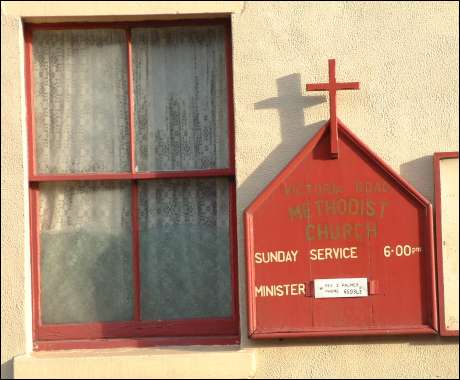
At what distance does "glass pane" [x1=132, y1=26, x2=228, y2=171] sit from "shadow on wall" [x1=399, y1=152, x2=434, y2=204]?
1279 millimetres

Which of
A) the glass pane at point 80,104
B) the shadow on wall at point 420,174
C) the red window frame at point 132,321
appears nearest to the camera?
the shadow on wall at point 420,174

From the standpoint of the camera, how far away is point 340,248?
6238 millimetres

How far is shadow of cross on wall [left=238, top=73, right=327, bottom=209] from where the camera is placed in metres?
6.34

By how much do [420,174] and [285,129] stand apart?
984 millimetres

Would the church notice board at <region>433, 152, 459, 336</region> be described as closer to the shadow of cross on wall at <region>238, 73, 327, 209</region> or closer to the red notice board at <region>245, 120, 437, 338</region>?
the red notice board at <region>245, 120, 437, 338</region>

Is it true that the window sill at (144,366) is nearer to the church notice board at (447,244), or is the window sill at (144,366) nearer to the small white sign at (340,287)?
the small white sign at (340,287)

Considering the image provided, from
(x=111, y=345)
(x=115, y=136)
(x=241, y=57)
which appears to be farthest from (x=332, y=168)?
(x=111, y=345)

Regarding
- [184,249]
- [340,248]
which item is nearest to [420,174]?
[340,248]

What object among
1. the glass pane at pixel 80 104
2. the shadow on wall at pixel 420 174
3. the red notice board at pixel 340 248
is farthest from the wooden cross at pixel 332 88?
the glass pane at pixel 80 104

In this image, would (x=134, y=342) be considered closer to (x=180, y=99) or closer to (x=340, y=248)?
(x=340, y=248)

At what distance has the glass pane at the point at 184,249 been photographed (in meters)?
6.53

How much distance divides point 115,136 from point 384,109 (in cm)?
192

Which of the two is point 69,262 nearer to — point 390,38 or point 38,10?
point 38,10

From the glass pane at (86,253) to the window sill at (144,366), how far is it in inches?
16.4
